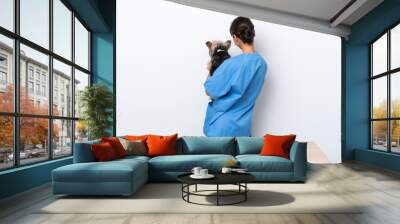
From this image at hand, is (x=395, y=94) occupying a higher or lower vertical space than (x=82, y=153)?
higher

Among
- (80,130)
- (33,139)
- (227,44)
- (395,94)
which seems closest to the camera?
(33,139)

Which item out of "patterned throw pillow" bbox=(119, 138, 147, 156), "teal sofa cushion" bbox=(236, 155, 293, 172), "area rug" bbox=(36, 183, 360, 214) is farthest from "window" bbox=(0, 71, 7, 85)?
"teal sofa cushion" bbox=(236, 155, 293, 172)

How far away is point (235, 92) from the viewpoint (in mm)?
8289

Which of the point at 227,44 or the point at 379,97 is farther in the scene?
the point at 379,97

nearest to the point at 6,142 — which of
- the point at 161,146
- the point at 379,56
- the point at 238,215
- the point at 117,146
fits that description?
the point at 117,146

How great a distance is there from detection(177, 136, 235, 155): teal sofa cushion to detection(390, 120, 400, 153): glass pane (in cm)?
358

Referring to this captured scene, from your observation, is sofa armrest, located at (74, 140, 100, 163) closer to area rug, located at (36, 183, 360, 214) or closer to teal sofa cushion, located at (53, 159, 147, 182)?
teal sofa cushion, located at (53, 159, 147, 182)

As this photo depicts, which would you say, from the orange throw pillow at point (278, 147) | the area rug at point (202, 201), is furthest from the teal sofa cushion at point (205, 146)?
the area rug at point (202, 201)

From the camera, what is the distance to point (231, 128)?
8320 millimetres

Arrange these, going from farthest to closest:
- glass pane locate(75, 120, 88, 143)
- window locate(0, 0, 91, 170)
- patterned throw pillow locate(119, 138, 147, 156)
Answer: glass pane locate(75, 120, 88, 143), patterned throw pillow locate(119, 138, 147, 156), window locate(0, 0, 91, 170)

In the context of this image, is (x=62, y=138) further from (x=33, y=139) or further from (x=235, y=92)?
(x=235, y=92)

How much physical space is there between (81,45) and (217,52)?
2.95 metres

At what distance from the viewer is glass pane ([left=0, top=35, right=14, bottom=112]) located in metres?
4.57

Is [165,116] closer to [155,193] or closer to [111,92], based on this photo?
[111,92]
